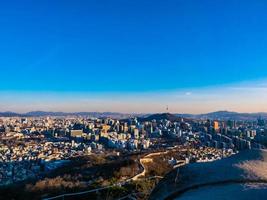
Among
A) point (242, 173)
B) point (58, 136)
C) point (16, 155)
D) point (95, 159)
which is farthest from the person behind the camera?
point (58, 136)

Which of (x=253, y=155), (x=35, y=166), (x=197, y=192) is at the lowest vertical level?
(x=35, y=166)

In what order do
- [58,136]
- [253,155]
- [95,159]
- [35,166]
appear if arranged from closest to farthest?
[253,155] < [95,159] < [35,166] < [58,136]

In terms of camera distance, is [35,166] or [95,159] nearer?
[95,159]

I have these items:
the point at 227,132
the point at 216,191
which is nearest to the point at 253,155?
the point at 216,191

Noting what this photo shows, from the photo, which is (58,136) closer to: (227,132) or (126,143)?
(126,143)

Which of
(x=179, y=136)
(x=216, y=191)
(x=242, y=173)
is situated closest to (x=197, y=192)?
(x=216, y=191)

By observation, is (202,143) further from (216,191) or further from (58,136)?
(216,191)

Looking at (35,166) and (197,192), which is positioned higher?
(197,192)
